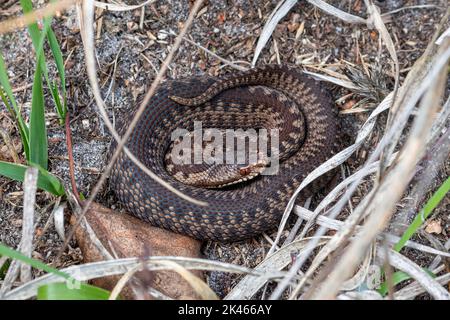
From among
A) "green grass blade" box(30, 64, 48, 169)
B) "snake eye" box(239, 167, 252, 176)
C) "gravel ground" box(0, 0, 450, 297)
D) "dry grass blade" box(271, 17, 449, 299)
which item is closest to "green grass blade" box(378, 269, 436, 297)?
"dry grass blade" box(271, 17, 449, 299)

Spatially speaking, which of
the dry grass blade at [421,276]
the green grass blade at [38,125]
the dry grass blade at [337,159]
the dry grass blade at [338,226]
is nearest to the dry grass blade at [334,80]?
the dry grass blade at [337,159]

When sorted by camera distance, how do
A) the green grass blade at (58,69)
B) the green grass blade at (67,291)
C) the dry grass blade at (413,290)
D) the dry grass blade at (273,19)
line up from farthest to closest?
the dry grass blade at (273,19)
the green grass blade at (58,69)
the dry grass blade at (413,290)
the green grass blade at (67,291)

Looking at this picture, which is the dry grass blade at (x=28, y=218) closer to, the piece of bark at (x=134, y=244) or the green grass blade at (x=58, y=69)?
the piece of bark at (x=134, y=244)

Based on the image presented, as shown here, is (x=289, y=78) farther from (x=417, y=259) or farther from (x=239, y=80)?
(x=417, y=259)

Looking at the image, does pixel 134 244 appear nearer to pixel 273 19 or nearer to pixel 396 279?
pixel 396 279

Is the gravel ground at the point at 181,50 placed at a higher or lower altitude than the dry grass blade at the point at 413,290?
higher

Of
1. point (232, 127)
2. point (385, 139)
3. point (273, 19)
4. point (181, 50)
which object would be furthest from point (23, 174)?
point (273, 19)

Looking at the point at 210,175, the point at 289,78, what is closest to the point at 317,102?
the point at 289,78
